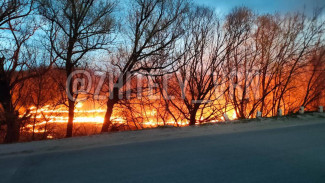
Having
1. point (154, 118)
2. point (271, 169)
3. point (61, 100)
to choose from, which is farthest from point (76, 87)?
point (271, 169)

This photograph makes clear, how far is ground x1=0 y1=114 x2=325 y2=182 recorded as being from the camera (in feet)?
8.58

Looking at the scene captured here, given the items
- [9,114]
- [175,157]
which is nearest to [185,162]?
[175,157]

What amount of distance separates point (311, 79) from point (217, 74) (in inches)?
375

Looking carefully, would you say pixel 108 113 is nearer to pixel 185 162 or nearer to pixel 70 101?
pixel 70 101

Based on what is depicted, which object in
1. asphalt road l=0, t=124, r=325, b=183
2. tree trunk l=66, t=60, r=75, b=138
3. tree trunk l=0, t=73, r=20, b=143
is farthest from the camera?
tree trunk l=66, t=60, r=75, b=138

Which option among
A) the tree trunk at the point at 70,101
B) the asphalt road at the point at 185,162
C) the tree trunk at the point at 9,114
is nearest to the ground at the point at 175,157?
the asphalt road at the point at 185,162

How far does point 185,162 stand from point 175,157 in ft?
0.89

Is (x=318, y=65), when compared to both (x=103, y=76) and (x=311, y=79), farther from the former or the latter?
(x=103, y=76)

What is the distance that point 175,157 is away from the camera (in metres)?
3.31

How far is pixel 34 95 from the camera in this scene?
13.0 metres

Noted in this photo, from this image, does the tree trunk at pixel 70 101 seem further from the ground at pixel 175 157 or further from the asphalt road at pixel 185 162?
the asphalt road at pixel 185 162

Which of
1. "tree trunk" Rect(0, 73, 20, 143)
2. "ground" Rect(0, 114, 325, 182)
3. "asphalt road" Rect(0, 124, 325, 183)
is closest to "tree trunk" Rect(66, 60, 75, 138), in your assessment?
"tree trunk" Rect(0, 73, 20, 143)

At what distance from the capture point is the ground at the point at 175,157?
2.62 m

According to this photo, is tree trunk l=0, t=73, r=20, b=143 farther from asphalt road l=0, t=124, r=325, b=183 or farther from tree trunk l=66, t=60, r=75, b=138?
asphalt road l=0, t=124, r=325, b=183
